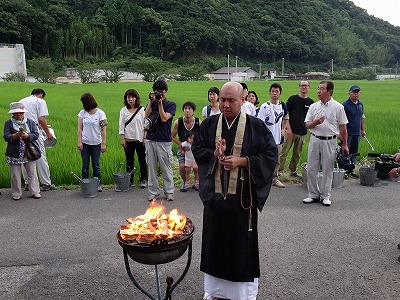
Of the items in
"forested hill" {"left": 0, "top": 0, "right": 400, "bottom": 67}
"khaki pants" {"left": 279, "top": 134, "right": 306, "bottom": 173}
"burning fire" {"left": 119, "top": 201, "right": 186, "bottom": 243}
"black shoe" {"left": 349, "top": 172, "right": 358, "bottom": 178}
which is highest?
"forested hill" {"left": 0, "top": 0, "right": 400, "bottom": 67}

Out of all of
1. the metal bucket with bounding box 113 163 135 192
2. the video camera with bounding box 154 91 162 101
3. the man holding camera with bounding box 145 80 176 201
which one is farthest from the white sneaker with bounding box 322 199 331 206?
the metal bucket with bounding box 113 163 135 192

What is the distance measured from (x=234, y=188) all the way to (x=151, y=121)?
114 inches

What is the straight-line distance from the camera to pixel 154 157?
6047 millimetres

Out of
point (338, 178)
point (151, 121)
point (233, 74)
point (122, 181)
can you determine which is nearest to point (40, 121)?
point (122, 181)

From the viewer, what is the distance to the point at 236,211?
3166 millimetres

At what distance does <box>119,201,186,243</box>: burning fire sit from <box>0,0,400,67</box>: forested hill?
65.8 meters

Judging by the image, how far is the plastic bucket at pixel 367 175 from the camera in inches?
279

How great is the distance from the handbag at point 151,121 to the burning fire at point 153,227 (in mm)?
2761

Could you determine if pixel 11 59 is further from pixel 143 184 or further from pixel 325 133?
pixel 325 133

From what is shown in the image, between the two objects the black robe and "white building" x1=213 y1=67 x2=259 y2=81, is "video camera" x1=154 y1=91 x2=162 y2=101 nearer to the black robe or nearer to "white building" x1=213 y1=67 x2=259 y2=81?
the black robe

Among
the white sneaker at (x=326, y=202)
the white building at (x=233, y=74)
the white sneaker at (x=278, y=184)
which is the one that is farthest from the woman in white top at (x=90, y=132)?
the white building at (x=233, y=74)

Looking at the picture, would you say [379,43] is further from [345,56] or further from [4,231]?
[4,231]

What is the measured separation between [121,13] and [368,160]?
80.3 m

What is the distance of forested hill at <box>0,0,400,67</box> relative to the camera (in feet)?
219
